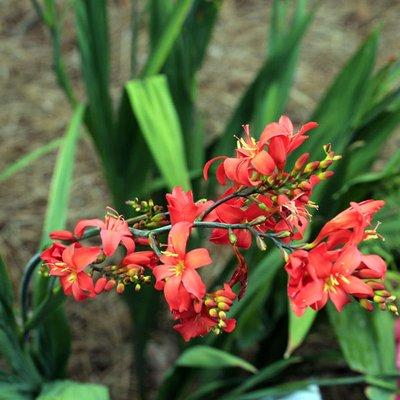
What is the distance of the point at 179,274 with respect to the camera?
65cm

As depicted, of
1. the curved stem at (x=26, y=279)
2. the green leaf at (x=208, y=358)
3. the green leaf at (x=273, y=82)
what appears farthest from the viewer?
the green leaf at (x=273, y=82)

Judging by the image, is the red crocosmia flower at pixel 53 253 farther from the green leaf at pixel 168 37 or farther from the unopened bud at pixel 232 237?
the green leaf at pixel 168 37

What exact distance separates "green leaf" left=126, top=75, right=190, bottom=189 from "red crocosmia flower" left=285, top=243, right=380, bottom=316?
54 cm

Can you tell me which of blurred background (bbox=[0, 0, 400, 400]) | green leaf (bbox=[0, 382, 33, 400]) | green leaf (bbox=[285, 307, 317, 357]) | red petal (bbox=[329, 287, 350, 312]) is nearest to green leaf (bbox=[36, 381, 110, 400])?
green leaf (bbox=[0, 382, 33, 400])

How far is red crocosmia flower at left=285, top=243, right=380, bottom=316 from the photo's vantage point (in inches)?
24.0

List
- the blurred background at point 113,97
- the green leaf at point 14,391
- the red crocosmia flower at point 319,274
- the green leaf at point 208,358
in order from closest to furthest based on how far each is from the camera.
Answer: the red crocosmia flower at point 319,274 → the green leaf at point 14,391 → the green leaf at point 208,358 → the blurred background at point 113,97

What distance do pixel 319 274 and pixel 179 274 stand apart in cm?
12

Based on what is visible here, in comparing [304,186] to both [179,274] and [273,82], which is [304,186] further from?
[273,82]

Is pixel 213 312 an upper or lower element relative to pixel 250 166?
lower

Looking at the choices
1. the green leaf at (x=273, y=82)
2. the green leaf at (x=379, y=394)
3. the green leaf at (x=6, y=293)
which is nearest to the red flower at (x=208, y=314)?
the green leaf at (x=6, y=293)

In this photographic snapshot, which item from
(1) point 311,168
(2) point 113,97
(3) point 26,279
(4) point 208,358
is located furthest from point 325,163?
(2) point 113,97

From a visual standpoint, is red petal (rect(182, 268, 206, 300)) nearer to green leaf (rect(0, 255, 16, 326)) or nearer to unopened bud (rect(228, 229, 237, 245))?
unopened bud (rect(228, 229, 237, 245))

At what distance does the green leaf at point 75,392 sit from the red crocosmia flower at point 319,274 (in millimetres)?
403

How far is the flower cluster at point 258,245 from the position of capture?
620 millimetres
